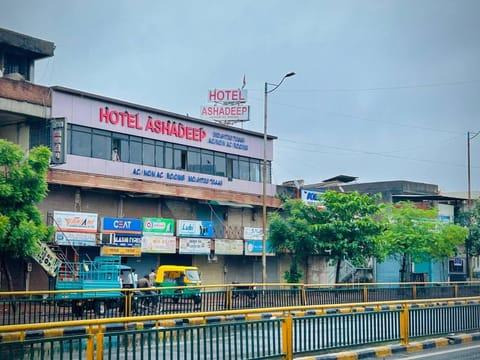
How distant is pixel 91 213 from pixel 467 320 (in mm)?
22340

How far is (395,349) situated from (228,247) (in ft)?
91.9

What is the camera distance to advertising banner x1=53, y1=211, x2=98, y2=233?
34.3 metres

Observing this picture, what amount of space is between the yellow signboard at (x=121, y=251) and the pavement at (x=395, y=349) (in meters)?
21.7

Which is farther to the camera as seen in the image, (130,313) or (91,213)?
(91,213)

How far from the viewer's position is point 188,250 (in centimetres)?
4131

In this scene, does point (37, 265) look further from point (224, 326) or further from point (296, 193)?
point (224, 326)

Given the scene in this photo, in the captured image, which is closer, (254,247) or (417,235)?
(254,247)

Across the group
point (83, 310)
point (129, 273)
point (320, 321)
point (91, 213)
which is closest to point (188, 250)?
point (91, 213)

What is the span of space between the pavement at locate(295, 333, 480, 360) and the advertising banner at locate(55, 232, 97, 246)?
69.8ft

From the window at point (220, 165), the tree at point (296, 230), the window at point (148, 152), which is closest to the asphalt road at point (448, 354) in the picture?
the tree at point (296, 230)

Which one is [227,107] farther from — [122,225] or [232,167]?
[122,225]

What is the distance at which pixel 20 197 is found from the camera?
28875mm

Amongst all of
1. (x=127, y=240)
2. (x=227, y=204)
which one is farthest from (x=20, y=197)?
(x=227, y=204)

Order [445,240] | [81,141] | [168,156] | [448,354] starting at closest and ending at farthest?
[448,354], [81,141], [168,156], [445,240]
